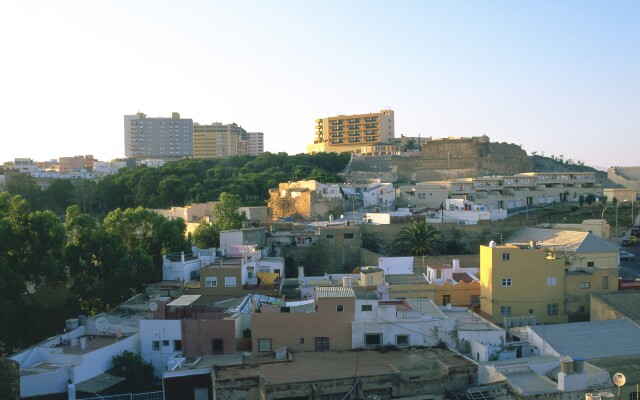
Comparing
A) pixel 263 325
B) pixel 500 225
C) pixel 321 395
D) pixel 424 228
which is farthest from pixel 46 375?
pixel 500 225

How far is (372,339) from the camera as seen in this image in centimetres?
1341

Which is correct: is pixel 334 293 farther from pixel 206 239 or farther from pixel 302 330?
pixel 206 239

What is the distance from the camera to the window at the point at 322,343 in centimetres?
1325

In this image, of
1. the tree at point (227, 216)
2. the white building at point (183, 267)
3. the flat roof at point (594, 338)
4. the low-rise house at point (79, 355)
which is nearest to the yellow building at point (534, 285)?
the flat roof at point (594, 338)

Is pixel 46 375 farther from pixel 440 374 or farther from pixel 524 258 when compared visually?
pixel 524 258

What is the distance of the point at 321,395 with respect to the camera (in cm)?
1088

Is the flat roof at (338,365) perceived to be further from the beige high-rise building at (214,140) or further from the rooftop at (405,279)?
the beige high-rise building at (214,140)

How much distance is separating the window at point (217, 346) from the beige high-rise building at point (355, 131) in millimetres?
52952

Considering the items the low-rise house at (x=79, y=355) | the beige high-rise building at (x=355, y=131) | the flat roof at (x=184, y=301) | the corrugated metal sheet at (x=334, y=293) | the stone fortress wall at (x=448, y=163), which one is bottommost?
the low-rise house at (x=79, y=355)

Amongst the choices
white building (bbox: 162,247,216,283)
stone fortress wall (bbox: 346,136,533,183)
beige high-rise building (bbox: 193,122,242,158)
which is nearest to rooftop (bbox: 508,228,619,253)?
white building (bbox: 162,247,216,283)

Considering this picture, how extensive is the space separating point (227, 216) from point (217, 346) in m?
14.7

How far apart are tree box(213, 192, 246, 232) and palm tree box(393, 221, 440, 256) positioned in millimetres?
6958

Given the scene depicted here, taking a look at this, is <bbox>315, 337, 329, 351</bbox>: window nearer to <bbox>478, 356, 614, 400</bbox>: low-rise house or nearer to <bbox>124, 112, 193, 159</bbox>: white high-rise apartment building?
<bbox>478, 356, 614, 400</bbox>: low-rise house

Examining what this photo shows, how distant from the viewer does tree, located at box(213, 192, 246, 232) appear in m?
Answer: 26.7
